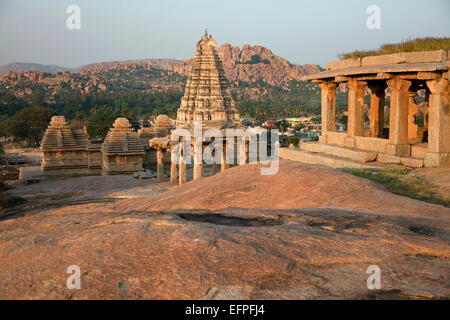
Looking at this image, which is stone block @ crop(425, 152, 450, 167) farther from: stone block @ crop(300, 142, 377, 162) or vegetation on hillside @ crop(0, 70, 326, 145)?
vegetation on hillside @ crop(0, 70, 326, 145)

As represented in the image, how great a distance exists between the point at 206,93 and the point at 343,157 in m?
34.6

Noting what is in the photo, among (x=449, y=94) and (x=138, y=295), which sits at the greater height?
(x=449, y=94)

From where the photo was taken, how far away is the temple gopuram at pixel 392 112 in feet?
34.1

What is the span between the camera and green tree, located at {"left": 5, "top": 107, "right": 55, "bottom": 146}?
5053cm

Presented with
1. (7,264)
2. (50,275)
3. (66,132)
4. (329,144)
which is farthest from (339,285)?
(66,132)

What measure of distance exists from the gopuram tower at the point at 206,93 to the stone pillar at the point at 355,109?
31.8 meters

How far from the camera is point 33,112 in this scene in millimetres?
51656

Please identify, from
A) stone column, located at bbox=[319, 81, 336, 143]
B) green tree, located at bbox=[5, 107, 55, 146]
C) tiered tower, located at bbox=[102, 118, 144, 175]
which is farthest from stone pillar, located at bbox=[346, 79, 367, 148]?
green tree, located at bbox=[5, 107, 55, 146]

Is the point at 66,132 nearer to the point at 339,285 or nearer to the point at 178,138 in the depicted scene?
the point at 178,138

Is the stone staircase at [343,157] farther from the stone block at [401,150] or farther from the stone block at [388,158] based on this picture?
the stone block at [401,150]

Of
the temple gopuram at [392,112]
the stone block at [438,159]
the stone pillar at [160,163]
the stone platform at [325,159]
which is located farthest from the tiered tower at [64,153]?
the stone block at [438,159]

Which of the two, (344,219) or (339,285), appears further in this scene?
(344,219)

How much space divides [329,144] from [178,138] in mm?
5685

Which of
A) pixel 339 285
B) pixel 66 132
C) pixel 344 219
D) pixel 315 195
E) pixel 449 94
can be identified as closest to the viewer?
pixel 339 285
